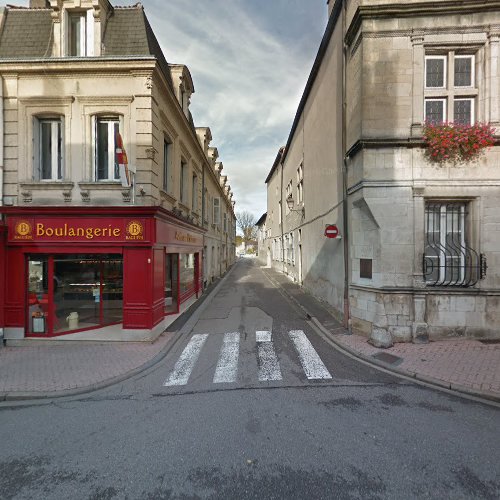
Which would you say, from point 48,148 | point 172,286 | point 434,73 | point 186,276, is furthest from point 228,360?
point 434,73

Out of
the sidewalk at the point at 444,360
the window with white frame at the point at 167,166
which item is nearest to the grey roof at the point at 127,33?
the window with white frame at the point at 167,166

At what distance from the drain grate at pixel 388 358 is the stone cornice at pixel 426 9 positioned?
8244 millimetres

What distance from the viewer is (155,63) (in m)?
6.75

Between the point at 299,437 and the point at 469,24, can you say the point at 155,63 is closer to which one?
the point at 469,24

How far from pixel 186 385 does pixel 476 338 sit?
A: 23.2ft

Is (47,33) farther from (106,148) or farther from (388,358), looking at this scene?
(388,358)

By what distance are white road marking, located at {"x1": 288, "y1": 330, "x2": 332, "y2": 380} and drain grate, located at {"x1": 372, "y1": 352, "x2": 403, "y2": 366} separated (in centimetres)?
130

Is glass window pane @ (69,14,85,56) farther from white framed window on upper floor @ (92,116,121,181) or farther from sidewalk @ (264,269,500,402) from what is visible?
sidewalk @ (264,269,500,402)

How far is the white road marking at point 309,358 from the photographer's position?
5.09m

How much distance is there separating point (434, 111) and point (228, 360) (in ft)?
26.7

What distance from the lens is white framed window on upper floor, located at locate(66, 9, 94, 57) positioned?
23.1 ft

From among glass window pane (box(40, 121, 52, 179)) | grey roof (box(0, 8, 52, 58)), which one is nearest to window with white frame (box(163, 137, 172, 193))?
glass window pane (box(40, 121, 52, 179))

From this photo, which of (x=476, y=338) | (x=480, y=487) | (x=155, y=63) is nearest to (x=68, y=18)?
(x=155, y=63)

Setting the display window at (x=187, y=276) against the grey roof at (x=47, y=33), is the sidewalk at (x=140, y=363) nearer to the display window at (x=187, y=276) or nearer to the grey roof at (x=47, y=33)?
the display window at (x=187, y=276)
